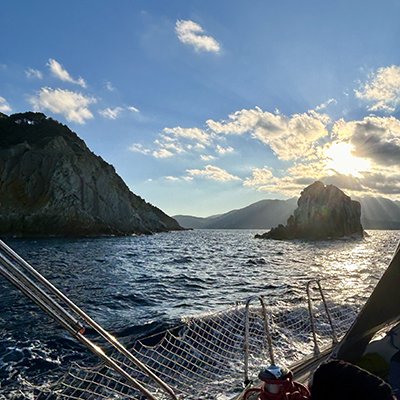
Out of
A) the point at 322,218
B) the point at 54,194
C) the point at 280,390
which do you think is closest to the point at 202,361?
the point at 280,390

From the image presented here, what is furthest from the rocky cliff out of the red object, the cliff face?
the red object

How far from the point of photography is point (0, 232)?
165 ft

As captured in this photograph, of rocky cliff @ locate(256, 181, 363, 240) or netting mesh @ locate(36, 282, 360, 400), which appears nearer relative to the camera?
netting mesh @ locate(36, 282, 360, 400)

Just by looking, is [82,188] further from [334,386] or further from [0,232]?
[334,386]

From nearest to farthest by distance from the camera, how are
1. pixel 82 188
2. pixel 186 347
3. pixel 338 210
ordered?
pixel 186 347 → pixel 82 188 → pixel 338 210

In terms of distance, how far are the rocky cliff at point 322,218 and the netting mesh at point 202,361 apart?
70.8m

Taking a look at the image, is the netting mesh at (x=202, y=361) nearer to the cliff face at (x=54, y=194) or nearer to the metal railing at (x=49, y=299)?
the metal railing at (x=49, y=299)

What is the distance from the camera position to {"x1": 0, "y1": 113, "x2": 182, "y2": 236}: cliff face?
5375cm

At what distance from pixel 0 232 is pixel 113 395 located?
59.1m

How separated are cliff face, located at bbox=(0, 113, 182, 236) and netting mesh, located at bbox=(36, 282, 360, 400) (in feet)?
184

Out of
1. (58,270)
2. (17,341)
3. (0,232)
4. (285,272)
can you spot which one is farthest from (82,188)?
(17,341)

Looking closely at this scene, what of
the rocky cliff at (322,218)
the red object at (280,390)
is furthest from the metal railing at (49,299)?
the rocky cliff at (322,218)

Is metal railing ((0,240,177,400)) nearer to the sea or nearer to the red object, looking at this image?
the red object

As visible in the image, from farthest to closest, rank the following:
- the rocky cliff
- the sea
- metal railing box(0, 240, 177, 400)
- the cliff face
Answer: the rocky cliff < the cliff face < the sea < metal railing box(0, 240, 177, 400)
